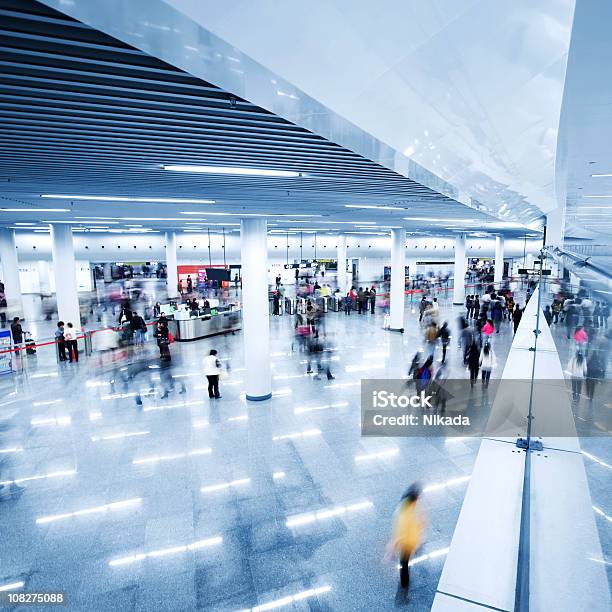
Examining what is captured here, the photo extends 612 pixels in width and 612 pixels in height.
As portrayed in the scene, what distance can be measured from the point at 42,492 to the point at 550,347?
11.4 metres

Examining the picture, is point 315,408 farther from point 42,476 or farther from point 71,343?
point 71,343

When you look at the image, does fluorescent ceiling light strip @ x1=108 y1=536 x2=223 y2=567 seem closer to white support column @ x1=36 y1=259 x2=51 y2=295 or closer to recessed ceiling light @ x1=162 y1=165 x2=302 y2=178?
recessed ceiling light @ x1=162 y1=165 x2=302 y2=178

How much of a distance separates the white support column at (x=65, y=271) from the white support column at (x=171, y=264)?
12.0m

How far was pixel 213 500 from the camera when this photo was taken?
564 centimetres

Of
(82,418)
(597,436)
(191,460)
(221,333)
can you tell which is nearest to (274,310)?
(221,333)

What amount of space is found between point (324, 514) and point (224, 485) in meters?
1.69

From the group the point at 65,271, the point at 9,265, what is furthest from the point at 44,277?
the point at 65,271

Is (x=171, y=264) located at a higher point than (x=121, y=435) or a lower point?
higher

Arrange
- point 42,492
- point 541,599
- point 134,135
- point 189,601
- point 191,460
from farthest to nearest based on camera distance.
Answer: point 191,460 → point 42,492 → point 189,601 → point 134,135 → point 541,599

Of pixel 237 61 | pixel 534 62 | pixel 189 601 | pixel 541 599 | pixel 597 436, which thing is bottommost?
pixel 189 601

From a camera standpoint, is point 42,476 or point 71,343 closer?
point 42,476

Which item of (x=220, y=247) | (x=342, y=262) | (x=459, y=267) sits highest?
(x=220, y=247)

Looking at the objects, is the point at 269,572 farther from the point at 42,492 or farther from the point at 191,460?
the point at 42,492

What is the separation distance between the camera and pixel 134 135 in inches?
146
